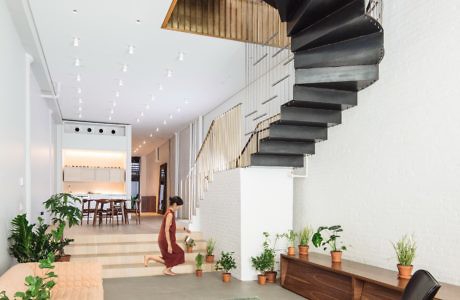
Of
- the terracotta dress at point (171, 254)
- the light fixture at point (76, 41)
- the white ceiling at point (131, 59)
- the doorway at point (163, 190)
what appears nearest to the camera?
the white ceiling at point (131, 59)

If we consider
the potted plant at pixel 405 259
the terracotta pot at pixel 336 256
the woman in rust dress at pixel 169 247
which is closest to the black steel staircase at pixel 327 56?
the terracotta pot at pixel 336 256

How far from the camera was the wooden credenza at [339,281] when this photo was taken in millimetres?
4406

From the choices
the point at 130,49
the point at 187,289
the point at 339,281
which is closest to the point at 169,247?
the point at 187,289

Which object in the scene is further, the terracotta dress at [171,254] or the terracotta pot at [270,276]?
the terracotta dress at [171,254]

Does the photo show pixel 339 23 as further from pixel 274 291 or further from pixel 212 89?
pixel 212 89

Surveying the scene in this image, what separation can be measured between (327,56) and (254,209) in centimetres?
295

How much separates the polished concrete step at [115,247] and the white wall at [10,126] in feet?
6.40

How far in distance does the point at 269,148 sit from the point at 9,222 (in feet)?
12.8

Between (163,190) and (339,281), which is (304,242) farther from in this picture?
(163,190)

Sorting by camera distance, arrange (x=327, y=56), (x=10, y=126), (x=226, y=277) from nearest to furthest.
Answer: (x=327, y=56) < (x=10, y=126) < (x=226, y=277)

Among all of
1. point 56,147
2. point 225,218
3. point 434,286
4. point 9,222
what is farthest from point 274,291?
point 56,147

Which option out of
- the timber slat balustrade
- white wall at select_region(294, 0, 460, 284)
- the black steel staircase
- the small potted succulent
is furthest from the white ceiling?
the small potted succulent

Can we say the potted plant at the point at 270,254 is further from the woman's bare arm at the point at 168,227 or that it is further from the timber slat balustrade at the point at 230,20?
the timber slat balustrade at the point at 230,20

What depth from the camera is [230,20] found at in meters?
6.89
